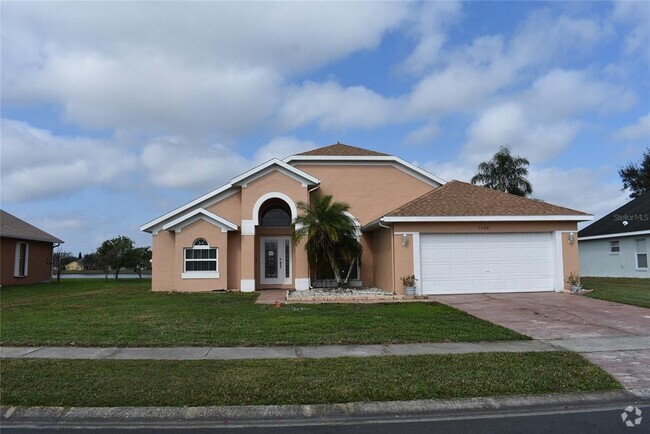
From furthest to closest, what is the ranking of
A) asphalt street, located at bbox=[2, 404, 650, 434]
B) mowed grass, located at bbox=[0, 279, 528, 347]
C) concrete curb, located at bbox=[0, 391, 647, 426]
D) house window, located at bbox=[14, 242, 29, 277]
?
house window, located at bbox=[14, 242, 29, 277] < mowed grass, located at bbox=[0, 279, 528, 347] < concrete curb, located at bbox=[0, 391, 647, 426] < asphalt street, located at bbox=[2, 404, 650, 434]

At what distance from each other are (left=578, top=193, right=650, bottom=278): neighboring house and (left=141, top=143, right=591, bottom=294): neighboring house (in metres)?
9.93

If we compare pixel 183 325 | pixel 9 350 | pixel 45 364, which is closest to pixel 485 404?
pixel 45 364

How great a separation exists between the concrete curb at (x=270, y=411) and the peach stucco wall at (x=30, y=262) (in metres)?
24.3

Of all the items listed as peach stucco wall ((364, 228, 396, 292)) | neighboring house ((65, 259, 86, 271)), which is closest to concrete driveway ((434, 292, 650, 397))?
peach stucco wall ((364, 228, 396, 292))

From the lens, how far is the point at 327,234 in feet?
59.7

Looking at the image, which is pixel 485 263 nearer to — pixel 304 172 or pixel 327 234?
pixel 327 234

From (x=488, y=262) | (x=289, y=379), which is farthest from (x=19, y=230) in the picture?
(x=289, y=379)

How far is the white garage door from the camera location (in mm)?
16969

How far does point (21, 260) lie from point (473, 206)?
1000 inches

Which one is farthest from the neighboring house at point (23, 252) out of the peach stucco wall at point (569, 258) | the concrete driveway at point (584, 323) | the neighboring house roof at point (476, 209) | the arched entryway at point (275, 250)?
the peach stucco wall at point (569, 258)

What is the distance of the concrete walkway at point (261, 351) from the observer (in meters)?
7.90

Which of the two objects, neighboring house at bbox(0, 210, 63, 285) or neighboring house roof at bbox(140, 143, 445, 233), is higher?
neighboring house roof at bbox(140, 143, 445, 233)

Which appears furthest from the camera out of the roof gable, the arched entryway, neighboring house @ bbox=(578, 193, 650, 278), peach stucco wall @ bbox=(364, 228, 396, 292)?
neighboring house @ bbox=(578, 193, 650, 278)

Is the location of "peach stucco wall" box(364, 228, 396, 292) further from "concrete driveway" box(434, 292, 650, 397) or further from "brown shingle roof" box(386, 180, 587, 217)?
"concrete driveway" box(434, 292, 650, 397)
